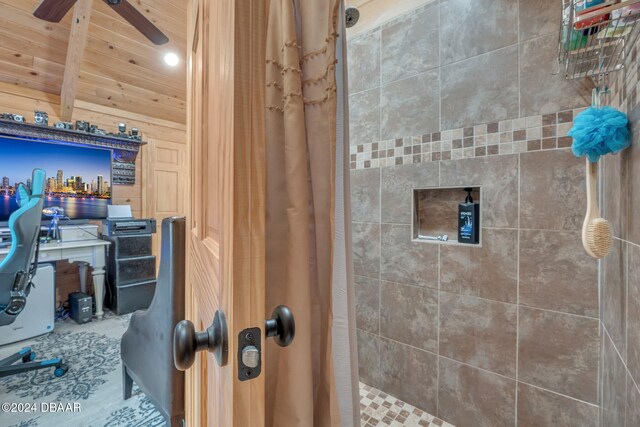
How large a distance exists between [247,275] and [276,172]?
277mm

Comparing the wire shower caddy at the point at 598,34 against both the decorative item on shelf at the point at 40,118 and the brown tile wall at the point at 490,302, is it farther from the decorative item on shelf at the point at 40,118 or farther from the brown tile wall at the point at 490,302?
the decorative item on shelf at the point at 40,118

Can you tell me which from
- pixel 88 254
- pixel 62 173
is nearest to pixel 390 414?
pixel 88 254

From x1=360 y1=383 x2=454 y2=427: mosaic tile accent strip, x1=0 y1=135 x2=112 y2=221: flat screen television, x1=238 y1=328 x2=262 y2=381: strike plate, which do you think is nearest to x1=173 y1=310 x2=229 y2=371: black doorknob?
x1=238 y1=328 x2=262 y2=381: strike plate

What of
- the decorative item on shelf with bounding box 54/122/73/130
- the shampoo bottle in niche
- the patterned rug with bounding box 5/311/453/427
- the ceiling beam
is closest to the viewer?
the shampoo bottle in niche

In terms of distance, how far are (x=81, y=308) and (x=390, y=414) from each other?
2940 mm

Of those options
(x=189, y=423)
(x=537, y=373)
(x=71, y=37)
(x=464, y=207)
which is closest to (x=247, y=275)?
(x=189, y=423)

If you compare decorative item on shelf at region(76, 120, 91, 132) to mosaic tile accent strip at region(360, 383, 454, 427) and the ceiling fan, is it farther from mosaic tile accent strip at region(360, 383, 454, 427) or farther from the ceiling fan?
mosaic tile accent strip at region(360, 383, 454, 427)

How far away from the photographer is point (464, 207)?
146 centimetres

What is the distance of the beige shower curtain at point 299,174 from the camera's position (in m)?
0.57

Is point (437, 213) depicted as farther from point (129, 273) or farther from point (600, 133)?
point (129, 273)

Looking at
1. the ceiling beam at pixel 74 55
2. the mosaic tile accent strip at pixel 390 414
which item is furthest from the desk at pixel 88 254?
the mosaic tile accent strip at pixel 390 414

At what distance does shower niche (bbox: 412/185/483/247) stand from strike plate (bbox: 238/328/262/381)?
1376mm

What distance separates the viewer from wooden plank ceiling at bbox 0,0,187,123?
2.49 m

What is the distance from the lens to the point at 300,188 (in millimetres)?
576
